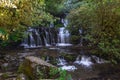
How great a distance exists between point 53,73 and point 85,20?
21.9ft

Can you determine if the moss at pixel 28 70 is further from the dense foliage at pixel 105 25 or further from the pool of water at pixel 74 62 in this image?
the dense foliage at pixel 105 25

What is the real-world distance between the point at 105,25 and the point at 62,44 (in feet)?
15.7

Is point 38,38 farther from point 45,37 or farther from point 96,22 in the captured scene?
point 96,22

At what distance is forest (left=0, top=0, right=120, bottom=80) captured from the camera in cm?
927

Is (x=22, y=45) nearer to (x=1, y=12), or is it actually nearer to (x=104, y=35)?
(x=104, y=35)

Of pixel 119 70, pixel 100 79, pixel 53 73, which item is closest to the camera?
pixel 53 73

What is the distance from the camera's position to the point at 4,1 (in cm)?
605

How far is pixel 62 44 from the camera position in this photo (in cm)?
1742

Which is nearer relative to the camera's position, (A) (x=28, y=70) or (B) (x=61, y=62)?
(A) (x=28, y=70)

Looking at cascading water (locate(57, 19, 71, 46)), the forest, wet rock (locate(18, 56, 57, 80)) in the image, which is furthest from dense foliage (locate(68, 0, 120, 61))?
wet rock (locate(18, 56, 57, 80))

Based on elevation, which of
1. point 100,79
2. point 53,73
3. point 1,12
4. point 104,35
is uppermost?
point 1,12

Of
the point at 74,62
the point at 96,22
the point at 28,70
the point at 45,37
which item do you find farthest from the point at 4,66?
the point at 45,37

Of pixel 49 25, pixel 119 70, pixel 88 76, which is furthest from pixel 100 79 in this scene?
pixel 49 25

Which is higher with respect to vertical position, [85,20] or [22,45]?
[85,20]
